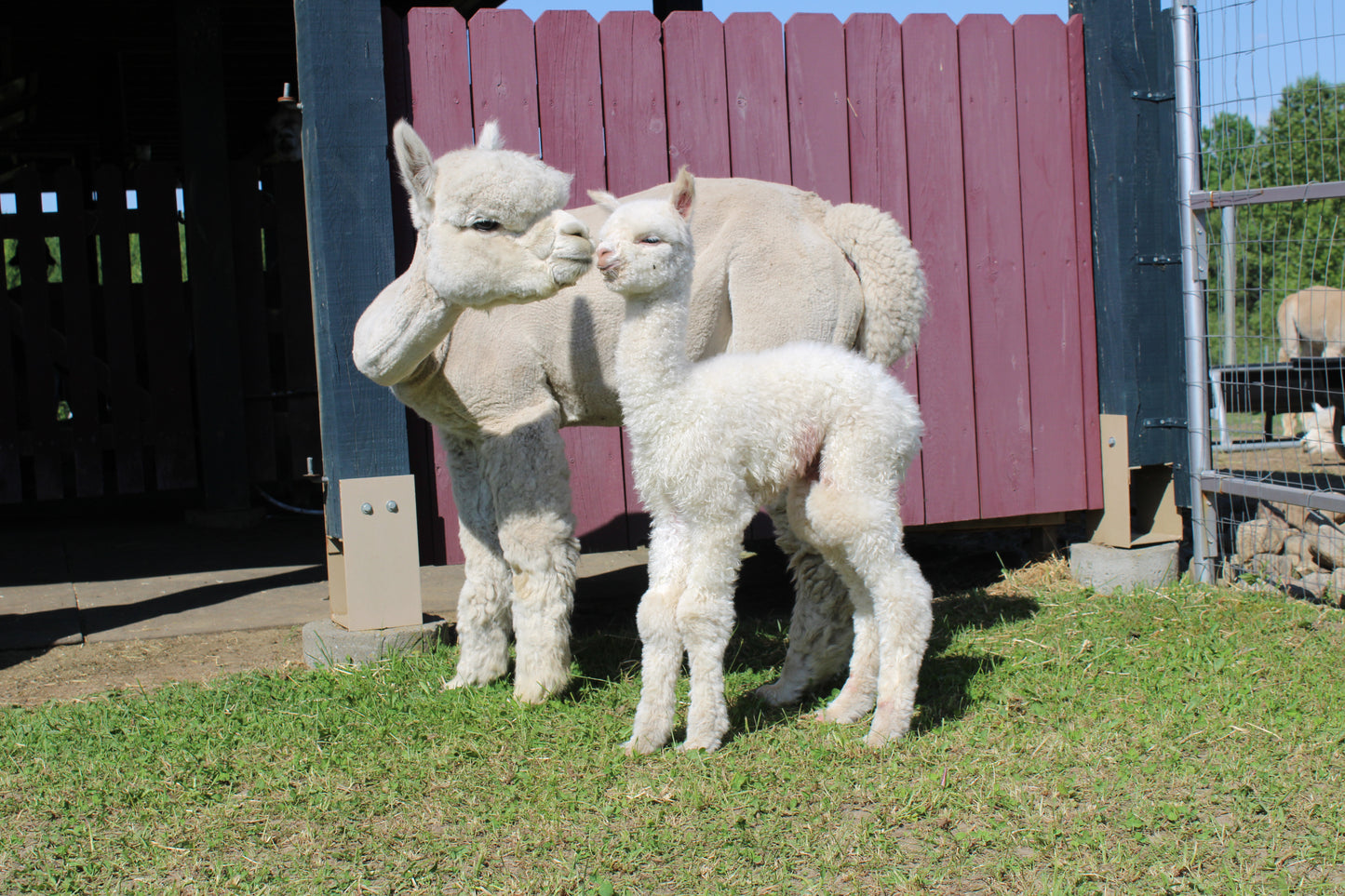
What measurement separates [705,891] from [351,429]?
99.0 inches

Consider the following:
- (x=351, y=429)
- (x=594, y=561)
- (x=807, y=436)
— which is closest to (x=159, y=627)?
(x=351, y=429)

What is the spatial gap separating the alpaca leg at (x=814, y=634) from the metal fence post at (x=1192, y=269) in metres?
2.47

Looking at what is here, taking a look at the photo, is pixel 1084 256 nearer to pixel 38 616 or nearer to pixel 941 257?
pixel 941 257

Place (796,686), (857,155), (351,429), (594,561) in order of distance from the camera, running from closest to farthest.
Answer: (796,686)
(351,429)
(857,155)
(594,561)

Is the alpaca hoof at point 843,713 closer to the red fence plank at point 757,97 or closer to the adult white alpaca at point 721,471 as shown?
the adult white alpaca at point 721,471

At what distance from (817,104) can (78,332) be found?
19.0 feet

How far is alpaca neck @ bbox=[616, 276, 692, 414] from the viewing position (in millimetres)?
3297

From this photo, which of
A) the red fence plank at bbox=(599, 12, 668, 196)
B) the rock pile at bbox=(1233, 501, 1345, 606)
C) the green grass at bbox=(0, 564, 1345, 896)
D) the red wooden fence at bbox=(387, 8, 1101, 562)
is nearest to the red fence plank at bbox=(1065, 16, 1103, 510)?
the red wooden fence at bbox=(387, 8, 1101, 562)

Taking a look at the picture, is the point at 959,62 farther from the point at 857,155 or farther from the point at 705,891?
the point at 705,891

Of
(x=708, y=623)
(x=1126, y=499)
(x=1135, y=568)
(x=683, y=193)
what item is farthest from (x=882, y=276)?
(x=1135, y=568)

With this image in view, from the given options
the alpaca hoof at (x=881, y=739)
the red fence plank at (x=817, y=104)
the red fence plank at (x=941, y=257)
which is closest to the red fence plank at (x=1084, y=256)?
the red fence plank at (x=941, y=257)

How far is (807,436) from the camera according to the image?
3.39 meters

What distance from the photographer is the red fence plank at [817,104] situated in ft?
17.0

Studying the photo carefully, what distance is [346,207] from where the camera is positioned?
172 inches
